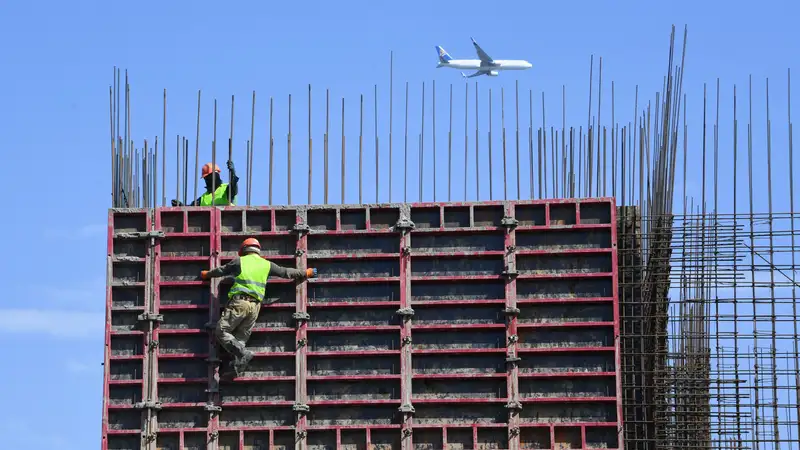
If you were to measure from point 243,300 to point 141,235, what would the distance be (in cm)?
212

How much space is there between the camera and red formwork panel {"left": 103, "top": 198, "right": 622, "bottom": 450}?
18.9 metres

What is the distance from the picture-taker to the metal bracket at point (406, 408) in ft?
61.4

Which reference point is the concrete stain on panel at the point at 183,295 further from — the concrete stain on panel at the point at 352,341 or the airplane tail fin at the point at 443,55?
the airplane tail fin at the point at 443,55

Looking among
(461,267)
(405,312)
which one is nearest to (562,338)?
(461,267)

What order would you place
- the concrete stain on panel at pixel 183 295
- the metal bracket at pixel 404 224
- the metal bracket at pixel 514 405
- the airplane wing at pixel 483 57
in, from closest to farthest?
the metal bracket at pixel 514 405 → the metal bracket at pixel 404 224 → the concrete stain on panel at pixel 183 295 → the airplane wing at pixel 483 57

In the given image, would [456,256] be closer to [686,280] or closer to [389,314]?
[389,314]

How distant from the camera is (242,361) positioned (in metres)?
19.0

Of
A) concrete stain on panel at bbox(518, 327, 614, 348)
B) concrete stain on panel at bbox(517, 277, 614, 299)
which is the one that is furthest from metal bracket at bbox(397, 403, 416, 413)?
concrete stain on panel at bbox(517, 277, 614, 299)

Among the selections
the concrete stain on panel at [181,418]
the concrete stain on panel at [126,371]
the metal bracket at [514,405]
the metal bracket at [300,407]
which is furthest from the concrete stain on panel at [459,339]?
the concrete stain on panel at [126,371]

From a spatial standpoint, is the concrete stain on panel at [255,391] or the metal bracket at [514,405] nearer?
the metal bracket at [514,405]

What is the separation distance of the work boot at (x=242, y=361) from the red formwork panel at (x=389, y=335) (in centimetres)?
18

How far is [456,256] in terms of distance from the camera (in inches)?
763

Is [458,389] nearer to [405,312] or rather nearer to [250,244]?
[405,312]

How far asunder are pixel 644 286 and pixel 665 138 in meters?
2.61
